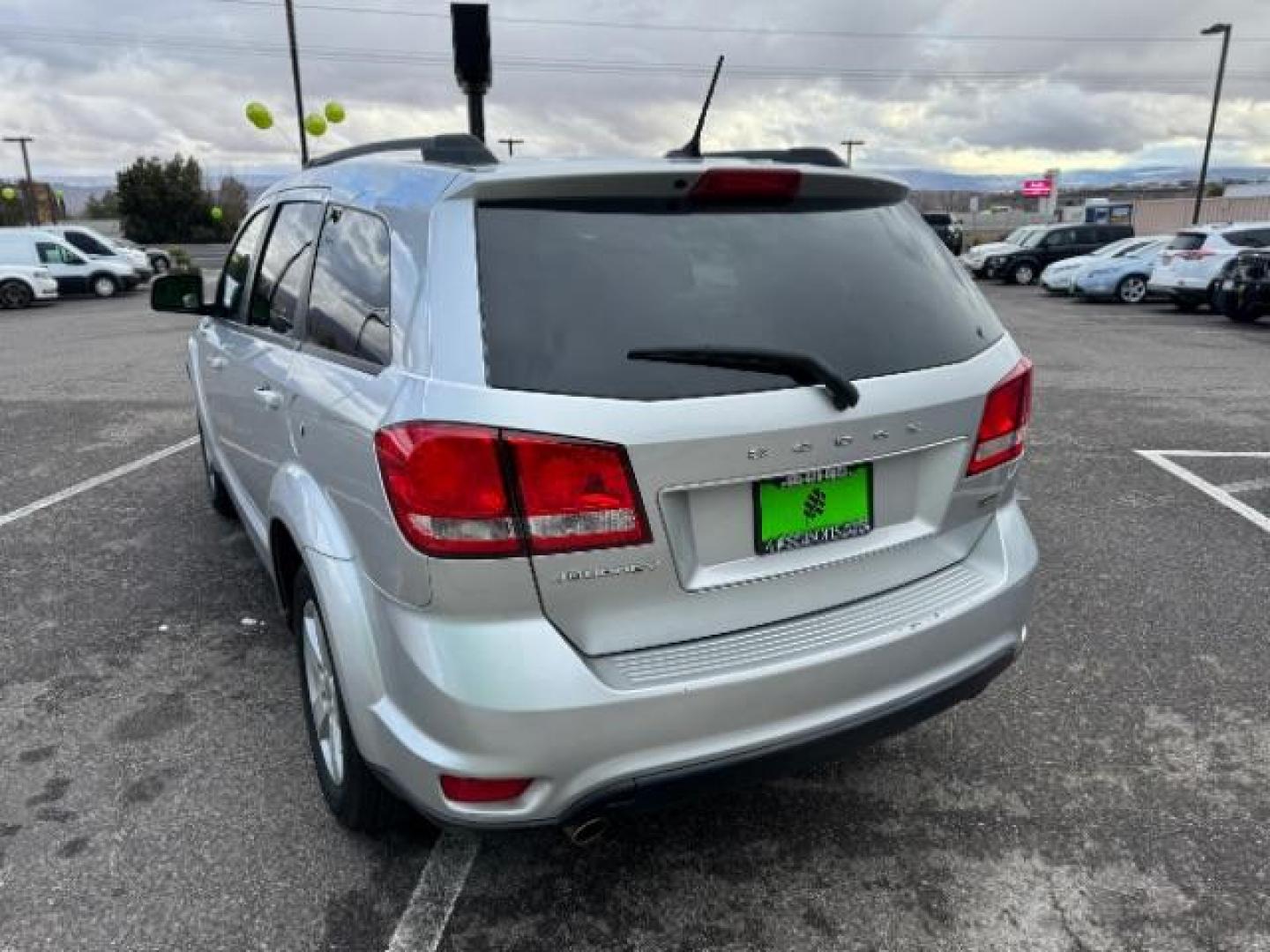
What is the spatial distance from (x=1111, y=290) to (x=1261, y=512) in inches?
714

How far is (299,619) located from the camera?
8.94ft

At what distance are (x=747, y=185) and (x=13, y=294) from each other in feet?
81.3

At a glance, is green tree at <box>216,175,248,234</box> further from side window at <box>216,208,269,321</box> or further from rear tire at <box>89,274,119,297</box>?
side window at <box>216,208,269,321</box>

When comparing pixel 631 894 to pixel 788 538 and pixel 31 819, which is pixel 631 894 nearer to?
pixel 788 538

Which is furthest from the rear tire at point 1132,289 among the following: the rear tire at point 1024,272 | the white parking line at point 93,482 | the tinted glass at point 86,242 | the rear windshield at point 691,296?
the tinted glass at point 86,242

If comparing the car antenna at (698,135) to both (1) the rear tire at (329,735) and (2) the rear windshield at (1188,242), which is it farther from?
(2) the rear windshield at (1188,242)

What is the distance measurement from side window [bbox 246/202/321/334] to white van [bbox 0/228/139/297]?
79.2 feet

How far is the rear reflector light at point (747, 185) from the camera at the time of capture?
218cm

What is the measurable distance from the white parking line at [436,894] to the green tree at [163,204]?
206 feet

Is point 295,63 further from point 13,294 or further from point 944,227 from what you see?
point 944,227

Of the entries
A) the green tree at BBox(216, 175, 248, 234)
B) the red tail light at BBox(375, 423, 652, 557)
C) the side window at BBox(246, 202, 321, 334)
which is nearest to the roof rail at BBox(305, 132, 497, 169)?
the side window at BBox(246, 202, 321, 334)

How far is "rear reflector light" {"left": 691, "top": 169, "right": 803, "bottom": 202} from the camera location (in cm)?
218

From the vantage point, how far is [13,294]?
21.9m

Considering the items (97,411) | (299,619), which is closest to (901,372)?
(299,619)
